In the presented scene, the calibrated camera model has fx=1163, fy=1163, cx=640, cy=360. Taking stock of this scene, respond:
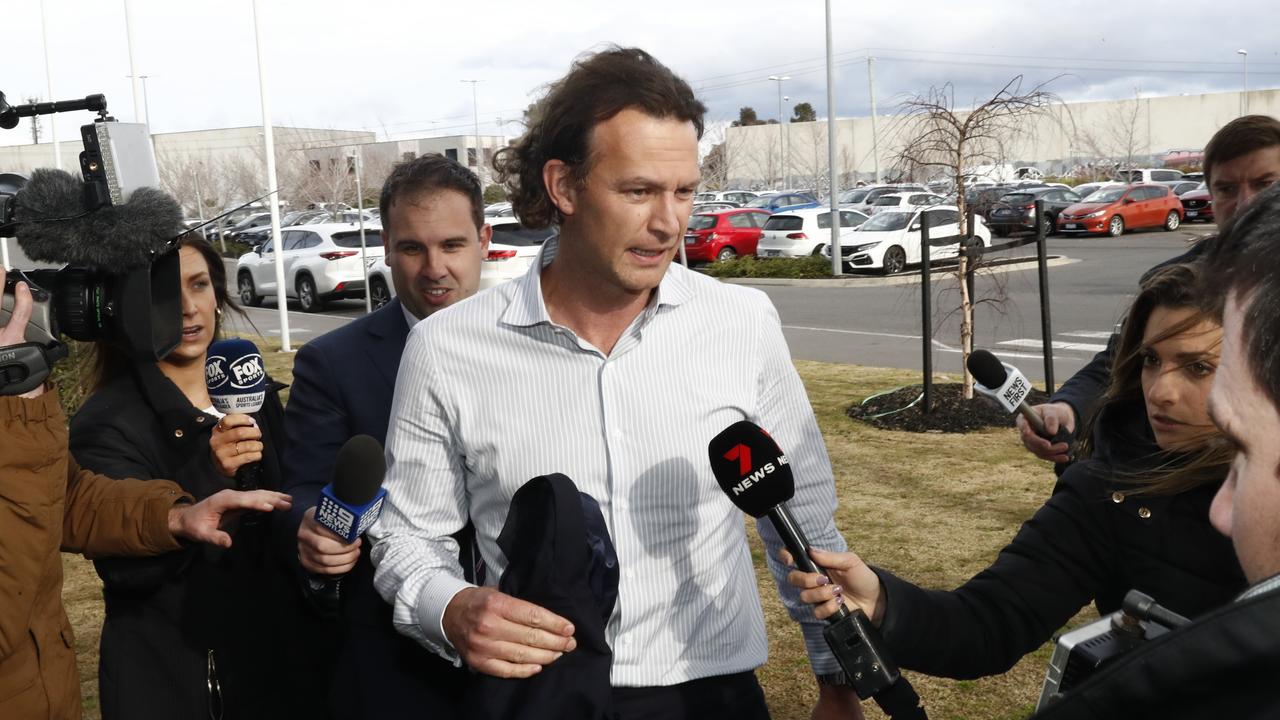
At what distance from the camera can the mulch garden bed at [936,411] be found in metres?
9.74

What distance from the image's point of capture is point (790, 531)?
2090 millimetres

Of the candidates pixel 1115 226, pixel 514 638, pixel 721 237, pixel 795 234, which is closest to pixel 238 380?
pixel 514 638

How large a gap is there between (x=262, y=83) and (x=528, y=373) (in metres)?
14.3

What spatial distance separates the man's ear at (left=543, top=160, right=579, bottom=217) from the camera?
8.44ft

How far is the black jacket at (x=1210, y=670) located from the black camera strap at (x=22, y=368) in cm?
218

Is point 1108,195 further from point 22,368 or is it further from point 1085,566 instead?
point 22,368

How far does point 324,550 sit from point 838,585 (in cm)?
105

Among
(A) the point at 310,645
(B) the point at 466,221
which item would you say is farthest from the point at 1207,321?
(A) the point at 310,645

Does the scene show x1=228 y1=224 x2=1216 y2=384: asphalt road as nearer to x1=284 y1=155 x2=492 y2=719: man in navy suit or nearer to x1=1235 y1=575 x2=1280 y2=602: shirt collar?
x1=284 y1=155 x2=492 y2=719: man in navy suit

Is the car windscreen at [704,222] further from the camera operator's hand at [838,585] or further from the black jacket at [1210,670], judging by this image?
the black jacket at [1210,670]

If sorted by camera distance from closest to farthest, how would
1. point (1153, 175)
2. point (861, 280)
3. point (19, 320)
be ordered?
1. point (19, 320)
2. point (861, 280)
3. point (1153, 175)

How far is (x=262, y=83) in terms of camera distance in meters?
15.4

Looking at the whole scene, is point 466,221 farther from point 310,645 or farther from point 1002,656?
point 1002,656

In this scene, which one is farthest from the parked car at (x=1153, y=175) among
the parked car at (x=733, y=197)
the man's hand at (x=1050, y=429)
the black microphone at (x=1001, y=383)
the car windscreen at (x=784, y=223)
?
the black microphone at (x=1001, y=383)
